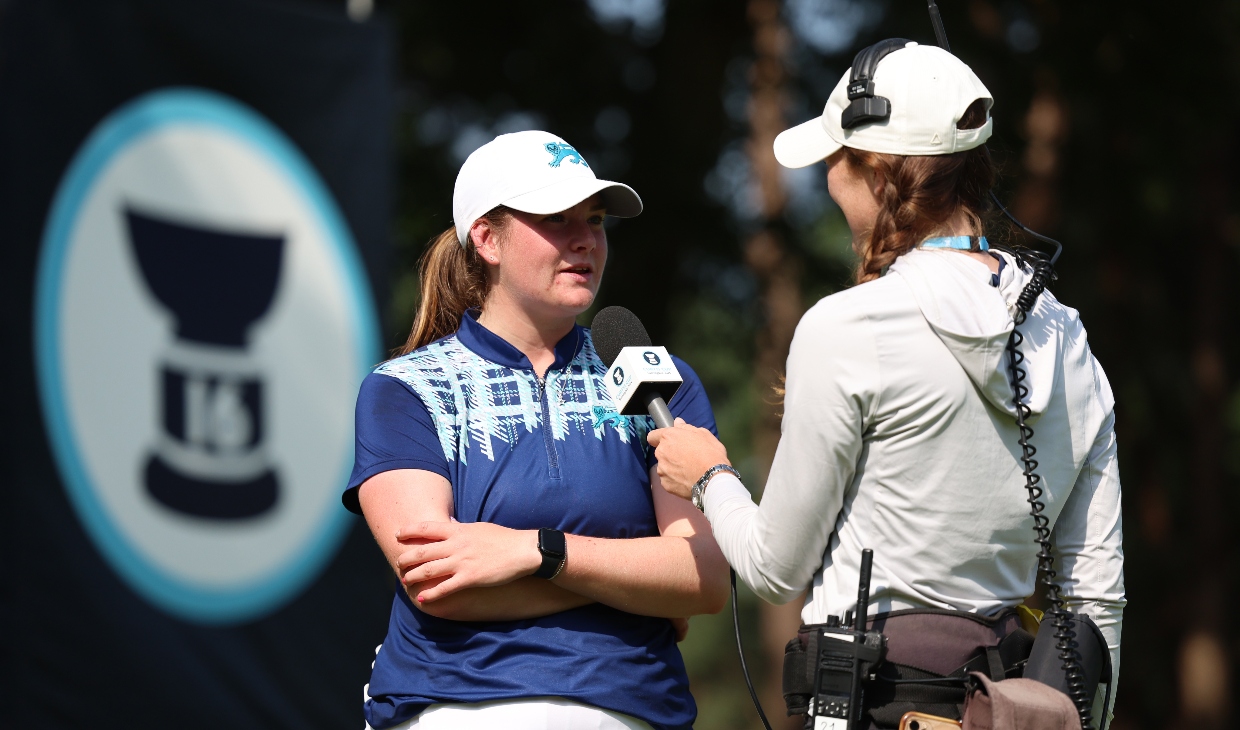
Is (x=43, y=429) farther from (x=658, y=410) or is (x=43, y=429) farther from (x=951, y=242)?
(x=951, y=242)

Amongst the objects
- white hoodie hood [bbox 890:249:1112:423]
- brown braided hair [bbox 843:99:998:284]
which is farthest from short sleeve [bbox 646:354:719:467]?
white hoodie hood [bbox 890:249:1112:423]

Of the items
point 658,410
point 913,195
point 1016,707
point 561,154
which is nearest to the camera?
point 1016,707

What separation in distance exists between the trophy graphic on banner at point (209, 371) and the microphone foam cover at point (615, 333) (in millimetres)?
3155

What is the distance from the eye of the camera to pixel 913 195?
231 centimetres

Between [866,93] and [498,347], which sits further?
[498,347]

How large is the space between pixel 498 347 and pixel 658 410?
449 mm

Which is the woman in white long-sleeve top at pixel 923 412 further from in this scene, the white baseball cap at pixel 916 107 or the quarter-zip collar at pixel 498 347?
the quarter-zip collar at pixel 498 347

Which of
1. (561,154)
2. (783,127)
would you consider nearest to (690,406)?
(561,154)

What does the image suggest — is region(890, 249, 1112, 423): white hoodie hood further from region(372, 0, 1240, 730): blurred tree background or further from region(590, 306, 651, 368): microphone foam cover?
region(372, 0, 1240, 730): blurred tree background

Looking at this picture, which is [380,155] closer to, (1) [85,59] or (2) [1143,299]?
(1) [85,59]

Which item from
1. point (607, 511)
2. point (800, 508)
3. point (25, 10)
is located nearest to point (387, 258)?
point (25, 10)

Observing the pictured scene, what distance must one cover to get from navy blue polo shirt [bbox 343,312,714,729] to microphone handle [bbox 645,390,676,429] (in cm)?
19

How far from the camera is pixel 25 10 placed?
Result: 510 cm

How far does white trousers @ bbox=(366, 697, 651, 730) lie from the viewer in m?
2.53
